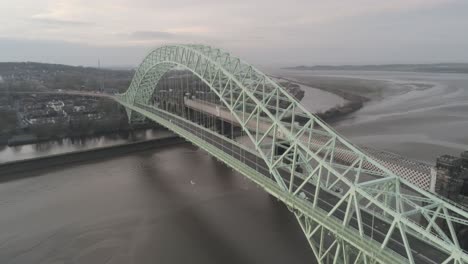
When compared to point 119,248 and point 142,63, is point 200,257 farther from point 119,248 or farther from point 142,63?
point 142,63

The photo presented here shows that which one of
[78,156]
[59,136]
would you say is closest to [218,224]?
[78,156]

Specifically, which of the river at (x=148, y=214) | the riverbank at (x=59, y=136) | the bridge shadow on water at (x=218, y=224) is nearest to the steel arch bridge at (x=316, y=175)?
the riverbank at (x=59, y=136)

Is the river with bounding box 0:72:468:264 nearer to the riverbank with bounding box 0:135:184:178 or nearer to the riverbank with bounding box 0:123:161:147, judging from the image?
the riverbank with bounding box 0:135:184:178

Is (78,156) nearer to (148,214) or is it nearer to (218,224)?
(148,214)

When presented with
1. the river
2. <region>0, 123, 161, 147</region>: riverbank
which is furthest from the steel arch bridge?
the river

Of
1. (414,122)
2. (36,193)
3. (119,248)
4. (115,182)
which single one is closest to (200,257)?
(119,248)
